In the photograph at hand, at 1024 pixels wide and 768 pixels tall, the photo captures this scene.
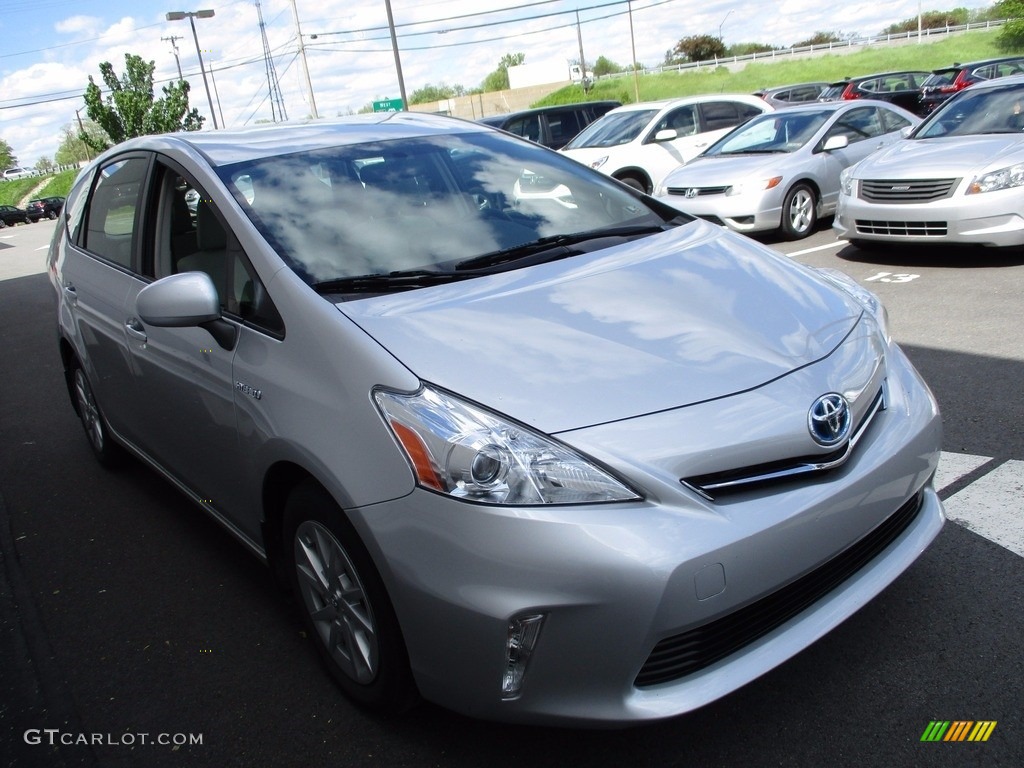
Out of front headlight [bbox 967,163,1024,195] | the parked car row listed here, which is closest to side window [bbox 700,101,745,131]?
front headlight [bbox 967,163,1024,195]

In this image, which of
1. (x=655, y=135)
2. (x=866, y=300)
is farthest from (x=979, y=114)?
(x=866, y=300)

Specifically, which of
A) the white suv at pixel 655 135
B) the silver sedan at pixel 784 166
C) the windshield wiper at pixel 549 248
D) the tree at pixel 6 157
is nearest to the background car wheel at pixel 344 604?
the windshield wiper at pixel 549 248

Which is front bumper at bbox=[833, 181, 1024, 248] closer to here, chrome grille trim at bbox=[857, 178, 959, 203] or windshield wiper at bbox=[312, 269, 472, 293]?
chrome grille trim at bbox=[857, 178, 959, 203]

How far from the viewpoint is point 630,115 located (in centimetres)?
1355

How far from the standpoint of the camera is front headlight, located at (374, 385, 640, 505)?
6.93ft

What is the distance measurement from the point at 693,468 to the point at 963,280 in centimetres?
595

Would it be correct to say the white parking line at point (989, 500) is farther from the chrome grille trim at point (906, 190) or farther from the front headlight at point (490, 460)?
the chrome grille trim at point (906, 190)

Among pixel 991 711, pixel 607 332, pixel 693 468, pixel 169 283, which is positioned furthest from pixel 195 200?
pixel 991 711

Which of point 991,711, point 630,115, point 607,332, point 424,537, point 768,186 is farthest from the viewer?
point 630,115

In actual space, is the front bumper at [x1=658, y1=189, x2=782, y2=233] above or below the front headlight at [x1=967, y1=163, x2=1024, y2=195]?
below

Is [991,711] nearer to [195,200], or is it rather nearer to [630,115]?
[195,200]

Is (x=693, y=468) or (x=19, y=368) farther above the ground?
(x=693, y=468)

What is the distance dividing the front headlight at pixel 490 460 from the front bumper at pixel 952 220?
6.37m

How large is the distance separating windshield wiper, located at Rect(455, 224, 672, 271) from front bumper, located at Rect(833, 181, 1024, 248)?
196 inches
